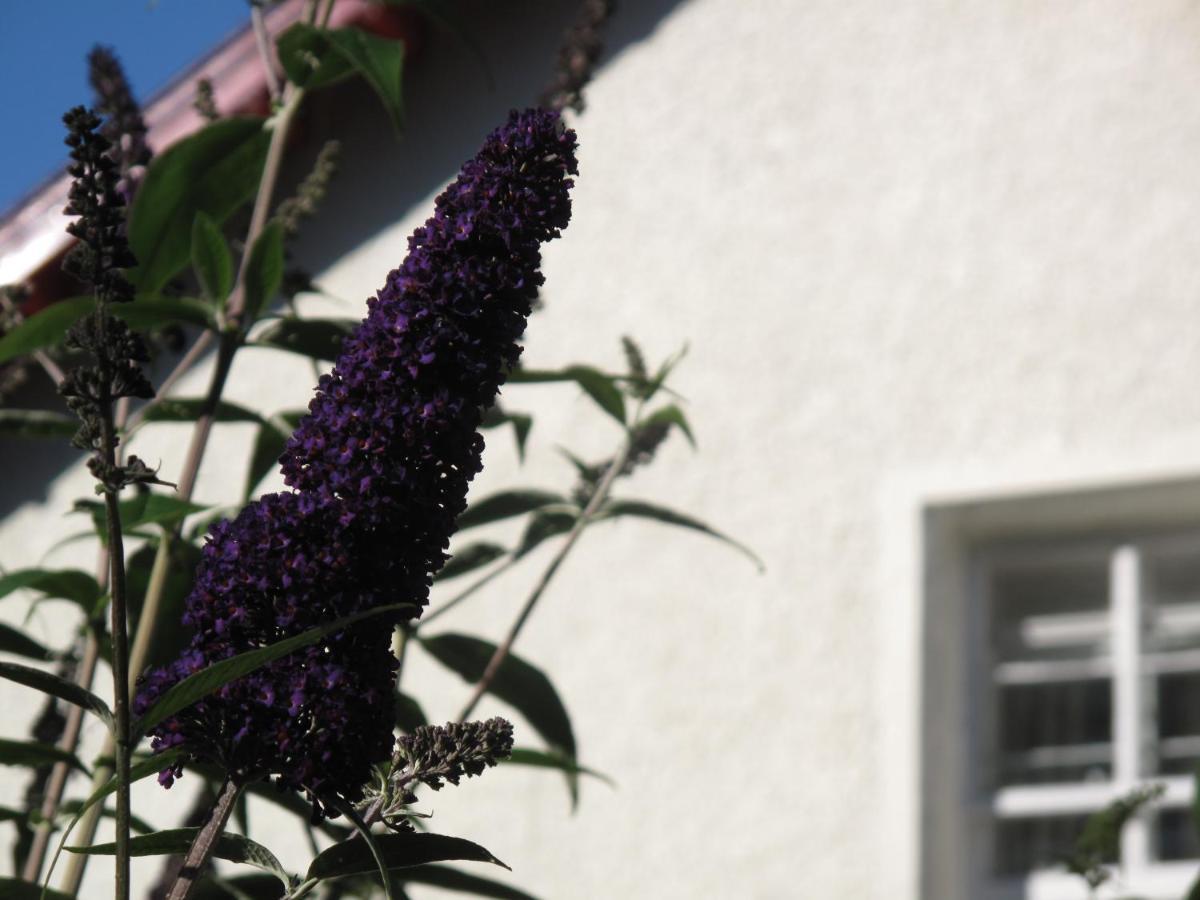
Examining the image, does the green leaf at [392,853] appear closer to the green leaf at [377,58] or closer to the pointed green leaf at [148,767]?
the pointed green leaf at [148,767]

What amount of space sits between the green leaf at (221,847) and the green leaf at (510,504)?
1.18 meters

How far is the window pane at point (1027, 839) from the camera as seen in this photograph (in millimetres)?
4145

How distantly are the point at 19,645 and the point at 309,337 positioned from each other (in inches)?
19.6

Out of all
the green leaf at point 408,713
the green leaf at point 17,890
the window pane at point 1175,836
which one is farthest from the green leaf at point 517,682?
the window pane at point 1175,836

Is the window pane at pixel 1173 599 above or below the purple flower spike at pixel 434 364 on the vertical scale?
above

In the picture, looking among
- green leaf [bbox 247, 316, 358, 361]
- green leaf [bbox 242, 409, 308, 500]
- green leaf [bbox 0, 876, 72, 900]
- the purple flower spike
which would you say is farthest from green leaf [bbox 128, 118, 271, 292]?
the purple flower spike

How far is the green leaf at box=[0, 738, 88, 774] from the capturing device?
1713mm

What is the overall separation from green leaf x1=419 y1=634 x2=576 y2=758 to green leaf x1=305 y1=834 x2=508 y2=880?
43.4 inches

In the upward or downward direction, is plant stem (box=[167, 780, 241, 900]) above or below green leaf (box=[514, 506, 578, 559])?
below

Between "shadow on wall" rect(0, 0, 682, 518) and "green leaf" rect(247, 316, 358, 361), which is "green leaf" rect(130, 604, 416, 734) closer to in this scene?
"green leaf" rect(247, 316, 358, 361)

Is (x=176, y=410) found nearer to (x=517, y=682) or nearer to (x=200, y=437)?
(x=200, y=437)

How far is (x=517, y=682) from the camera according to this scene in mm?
2334

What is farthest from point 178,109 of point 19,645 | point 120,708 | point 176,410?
point 120,708

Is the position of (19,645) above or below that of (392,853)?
above
